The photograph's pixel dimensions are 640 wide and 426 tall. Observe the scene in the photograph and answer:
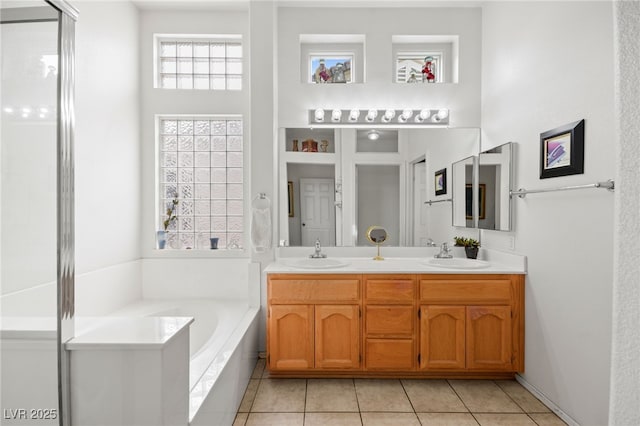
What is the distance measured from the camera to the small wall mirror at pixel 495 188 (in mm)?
2564

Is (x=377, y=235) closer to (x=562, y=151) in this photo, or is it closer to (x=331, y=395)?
(x=331, y=395)

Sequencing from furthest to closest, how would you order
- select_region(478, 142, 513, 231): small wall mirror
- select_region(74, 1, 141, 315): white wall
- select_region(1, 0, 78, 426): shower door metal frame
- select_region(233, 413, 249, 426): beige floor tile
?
select_region(478, 142, 513, 231): small wall mirror
select_region(74, 1, 141, 315): white wall
select_region(233, 413, 249, 426): beige floor tile
select_region(1, 0, 78, 426): shower door metal frame

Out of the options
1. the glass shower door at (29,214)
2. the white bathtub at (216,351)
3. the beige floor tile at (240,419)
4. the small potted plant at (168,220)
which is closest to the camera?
the glass shower door at (29,214)

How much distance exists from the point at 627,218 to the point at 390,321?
2.04 m

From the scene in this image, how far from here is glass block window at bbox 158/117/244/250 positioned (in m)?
3.32

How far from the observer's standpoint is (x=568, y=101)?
1992 millimetres

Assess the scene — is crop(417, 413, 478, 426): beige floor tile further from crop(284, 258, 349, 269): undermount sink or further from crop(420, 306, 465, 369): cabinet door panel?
crop(284, 258, 349, 269): undermount sink

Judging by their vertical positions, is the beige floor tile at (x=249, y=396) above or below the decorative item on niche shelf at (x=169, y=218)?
below

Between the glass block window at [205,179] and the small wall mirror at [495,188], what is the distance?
2187mm

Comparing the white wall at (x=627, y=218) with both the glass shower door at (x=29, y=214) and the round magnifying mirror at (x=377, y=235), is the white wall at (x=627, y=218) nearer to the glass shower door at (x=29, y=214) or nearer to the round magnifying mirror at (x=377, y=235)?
the glass shower door at (x=29, y=214)

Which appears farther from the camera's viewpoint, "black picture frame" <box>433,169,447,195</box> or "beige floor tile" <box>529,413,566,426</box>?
"black picture frame" <box>433,169,447,195</box>

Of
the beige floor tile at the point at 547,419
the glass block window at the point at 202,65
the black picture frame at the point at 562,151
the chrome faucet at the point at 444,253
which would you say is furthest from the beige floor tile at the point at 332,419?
the glass block window at the point at 202,65

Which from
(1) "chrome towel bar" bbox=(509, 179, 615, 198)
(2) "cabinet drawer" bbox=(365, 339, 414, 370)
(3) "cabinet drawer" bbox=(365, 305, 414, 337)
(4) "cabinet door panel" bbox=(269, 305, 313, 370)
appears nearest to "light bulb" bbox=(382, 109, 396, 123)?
(1) "chrome towel bar" bbox=(509, 179, 615, 198)

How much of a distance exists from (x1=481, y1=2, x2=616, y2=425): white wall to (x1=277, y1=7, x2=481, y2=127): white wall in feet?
1.37
